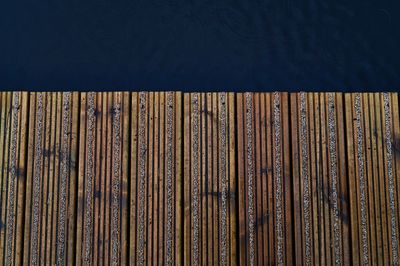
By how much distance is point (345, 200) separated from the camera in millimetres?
2748

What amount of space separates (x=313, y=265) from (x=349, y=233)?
37 cm
